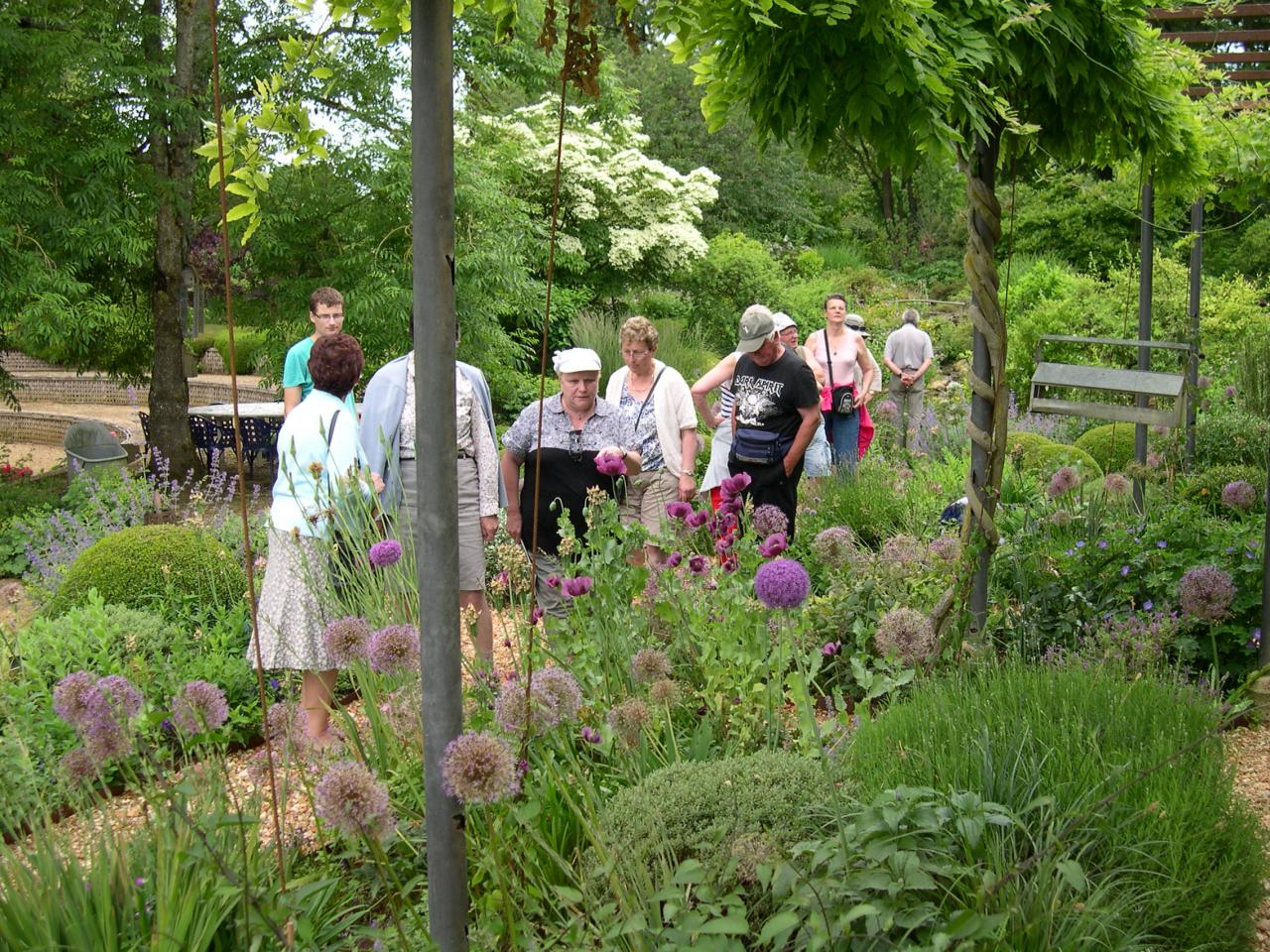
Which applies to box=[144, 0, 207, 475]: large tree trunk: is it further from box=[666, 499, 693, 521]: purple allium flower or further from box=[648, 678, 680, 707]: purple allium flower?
box=[648, 678, 680, 707]: purple allium flower

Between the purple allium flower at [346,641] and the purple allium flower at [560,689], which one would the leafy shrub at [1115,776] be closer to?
the purple allium flower at [560,689]

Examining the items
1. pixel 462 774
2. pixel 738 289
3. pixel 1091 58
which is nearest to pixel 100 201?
pixel 1091 58

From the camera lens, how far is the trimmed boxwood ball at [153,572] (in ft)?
19.0

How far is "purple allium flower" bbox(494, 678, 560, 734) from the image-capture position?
231 cm

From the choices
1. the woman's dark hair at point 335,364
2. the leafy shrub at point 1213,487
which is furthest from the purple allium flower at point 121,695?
the leafy shrub at point 1213,487

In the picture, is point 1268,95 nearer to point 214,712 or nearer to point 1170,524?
point 1170,524

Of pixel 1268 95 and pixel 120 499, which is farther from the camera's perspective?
pixel 120 499

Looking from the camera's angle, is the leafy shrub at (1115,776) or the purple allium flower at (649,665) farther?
the purple allium flower at (649,665)

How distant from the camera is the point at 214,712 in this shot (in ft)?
7.45

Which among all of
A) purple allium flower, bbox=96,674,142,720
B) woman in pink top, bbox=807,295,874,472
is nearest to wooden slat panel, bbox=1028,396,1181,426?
woman in pink top, bbox=807,295,874,472

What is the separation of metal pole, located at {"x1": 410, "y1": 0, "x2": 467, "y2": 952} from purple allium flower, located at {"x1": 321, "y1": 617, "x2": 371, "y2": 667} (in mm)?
520

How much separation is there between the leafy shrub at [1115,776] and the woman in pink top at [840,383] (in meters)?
5.03

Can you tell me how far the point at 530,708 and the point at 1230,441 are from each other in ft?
27.2

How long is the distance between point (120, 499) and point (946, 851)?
24.5 feet
